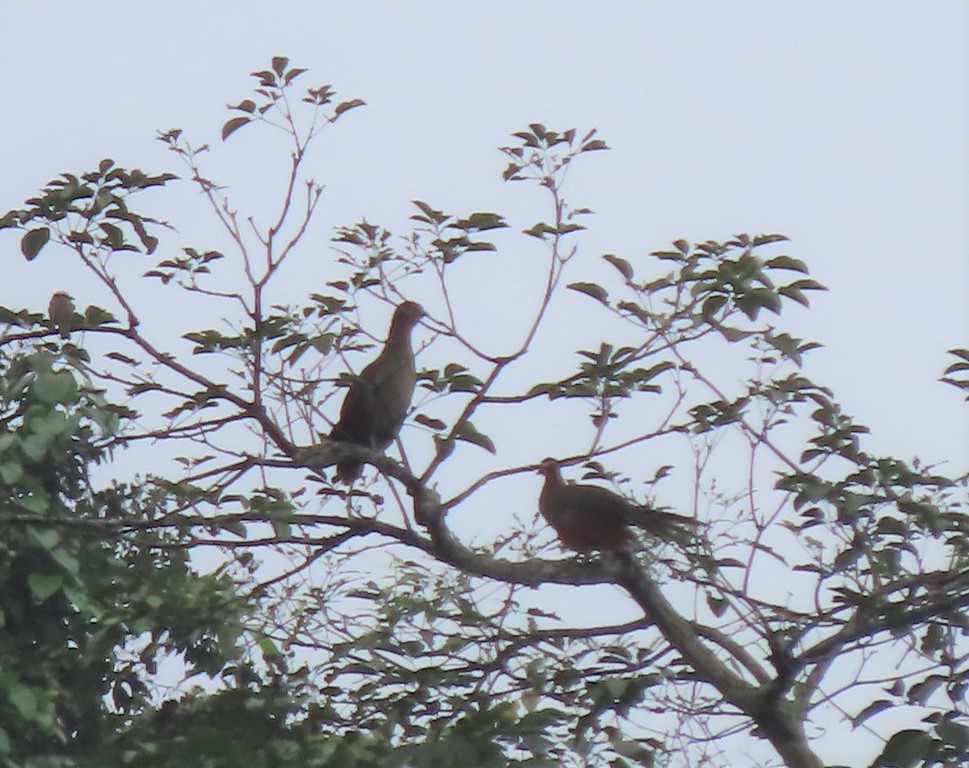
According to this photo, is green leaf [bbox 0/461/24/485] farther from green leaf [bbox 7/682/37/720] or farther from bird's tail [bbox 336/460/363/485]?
bird's tail [bbox 336/460/363/485]

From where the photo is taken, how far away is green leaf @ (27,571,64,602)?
3375mm

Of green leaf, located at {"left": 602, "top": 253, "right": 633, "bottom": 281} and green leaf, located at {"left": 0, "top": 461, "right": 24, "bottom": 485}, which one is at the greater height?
green leaf, located at {"left": 602, "top": 253, "right": 633, "bottom": 281}

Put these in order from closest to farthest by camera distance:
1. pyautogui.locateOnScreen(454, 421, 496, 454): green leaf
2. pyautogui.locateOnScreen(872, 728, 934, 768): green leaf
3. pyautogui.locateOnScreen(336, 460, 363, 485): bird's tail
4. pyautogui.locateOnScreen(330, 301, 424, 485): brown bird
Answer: pyautogui.locateOnScreen(872, 728, 934, 768): green leaf < pyautogui.locateOnScreen(454, 421, 496, 454): green leaf < pyautogui.locateOnScreen(336, 460, 363, 485): bird's tail < pyautogui.locateOnScreen(330, 301, 424, 485): brown bird

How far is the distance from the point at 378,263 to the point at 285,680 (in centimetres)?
96

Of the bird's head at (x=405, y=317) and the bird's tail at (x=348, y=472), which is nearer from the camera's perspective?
the bird's tail at (x=348, y=472)

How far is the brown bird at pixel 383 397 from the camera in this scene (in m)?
4.14

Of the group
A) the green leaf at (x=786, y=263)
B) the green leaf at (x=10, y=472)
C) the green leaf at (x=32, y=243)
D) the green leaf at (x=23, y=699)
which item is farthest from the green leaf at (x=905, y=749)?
the green leaf at (x=32, y=243)

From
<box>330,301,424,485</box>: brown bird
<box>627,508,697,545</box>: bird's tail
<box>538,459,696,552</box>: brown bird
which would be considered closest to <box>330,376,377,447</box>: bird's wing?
<box>330,301,424,485</box>: brown bird

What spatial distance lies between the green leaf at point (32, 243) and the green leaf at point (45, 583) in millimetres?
808

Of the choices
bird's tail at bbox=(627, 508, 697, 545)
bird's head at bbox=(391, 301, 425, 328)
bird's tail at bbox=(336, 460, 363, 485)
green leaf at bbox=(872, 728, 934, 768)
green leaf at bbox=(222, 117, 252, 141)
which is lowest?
green leaf at bbox=(872, 728, 934, 768)

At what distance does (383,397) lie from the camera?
13.8 ft

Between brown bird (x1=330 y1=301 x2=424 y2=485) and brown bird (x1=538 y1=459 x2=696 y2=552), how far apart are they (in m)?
0.50

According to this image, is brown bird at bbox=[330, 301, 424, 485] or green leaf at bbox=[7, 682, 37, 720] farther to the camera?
brown bird at bbox=[330, 301, 424, 485]

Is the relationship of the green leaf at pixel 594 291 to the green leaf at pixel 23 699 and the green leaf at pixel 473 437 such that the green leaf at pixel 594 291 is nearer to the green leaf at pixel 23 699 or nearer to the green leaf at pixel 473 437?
the green leaf at pixel 473 437
